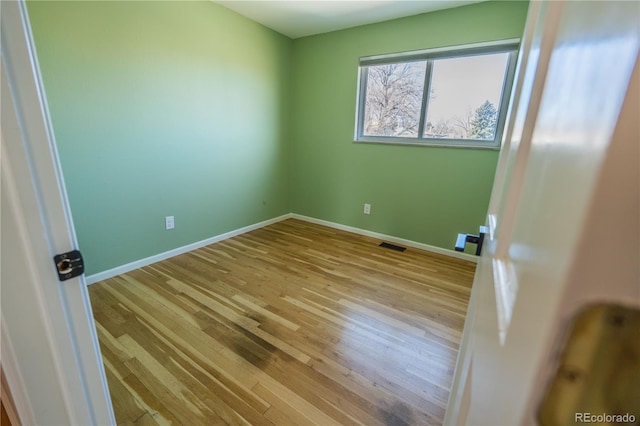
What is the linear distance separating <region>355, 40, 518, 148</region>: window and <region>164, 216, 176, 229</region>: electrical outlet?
223 cm

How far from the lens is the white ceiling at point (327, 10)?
2486mm

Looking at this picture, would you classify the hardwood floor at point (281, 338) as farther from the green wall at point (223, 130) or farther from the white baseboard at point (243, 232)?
the green wall at point (223, 130)

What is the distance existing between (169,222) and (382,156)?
235 centimetres

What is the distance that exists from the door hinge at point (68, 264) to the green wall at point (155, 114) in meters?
1.80

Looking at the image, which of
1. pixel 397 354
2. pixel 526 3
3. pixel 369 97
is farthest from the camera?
pixel 369 97

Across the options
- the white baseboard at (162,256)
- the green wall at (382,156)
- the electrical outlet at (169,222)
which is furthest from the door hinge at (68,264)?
the green wall at (382,156)

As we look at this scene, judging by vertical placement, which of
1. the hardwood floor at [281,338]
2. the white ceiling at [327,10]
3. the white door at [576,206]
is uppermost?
the white ceiling at [327,10]

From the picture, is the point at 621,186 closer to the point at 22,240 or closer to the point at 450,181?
the point at 22,240

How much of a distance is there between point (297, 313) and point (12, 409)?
1405 millimetres

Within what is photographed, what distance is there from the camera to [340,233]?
354cm

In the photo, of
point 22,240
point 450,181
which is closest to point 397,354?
point 22,240

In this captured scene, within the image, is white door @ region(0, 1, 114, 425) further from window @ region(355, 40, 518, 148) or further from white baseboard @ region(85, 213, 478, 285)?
window @ region(355, 40, 518, 148)

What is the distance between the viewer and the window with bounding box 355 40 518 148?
8.23 ft

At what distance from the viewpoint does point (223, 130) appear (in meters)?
2.95
